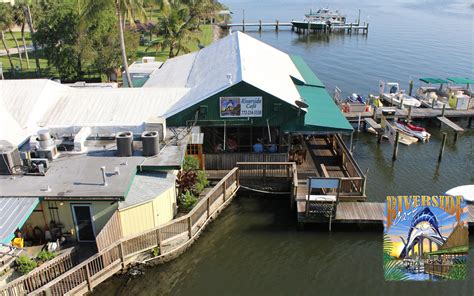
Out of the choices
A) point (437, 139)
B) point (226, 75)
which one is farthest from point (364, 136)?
point (226, 75)

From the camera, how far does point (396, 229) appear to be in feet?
33.0

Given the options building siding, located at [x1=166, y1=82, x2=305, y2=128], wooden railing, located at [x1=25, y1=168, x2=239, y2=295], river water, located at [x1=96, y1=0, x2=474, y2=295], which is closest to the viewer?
wooden railing, located at [x1=25, y1=168, x2=239, y2=295]

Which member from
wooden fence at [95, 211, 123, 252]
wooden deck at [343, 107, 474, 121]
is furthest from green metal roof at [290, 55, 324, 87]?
wooden fence at [95, 211, 123, 252]

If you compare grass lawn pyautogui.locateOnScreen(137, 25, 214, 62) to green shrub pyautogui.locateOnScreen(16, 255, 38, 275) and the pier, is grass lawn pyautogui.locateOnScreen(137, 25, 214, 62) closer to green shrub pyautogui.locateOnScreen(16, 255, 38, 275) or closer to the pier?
the pier

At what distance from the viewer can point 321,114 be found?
79.2ft

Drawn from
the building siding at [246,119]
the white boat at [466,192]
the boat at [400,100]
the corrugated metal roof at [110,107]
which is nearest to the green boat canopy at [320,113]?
the building siding at [246,119]

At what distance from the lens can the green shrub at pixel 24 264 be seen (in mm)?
14570

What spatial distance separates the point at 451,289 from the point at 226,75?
49.4 feet

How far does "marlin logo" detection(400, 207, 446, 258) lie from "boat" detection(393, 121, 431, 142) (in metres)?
23.5

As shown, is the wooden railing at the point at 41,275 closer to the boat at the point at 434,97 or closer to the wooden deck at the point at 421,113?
the wooden deck at the point at 421,113

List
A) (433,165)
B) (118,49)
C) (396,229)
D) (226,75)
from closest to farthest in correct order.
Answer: (396,229), (226,75), (433,165), (118,49)

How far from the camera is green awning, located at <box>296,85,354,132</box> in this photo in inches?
891

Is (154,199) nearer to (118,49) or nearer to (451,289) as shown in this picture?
(451,289)

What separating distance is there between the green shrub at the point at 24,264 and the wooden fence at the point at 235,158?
1072 centimetres
